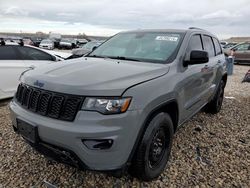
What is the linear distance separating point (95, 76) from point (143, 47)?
134 cm

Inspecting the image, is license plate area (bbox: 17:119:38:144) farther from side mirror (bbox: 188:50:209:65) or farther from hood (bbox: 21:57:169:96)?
side mirror (bbox: 188:50:209:65)

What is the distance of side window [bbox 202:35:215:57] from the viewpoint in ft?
15.2

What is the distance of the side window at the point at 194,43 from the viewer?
12.3 ft

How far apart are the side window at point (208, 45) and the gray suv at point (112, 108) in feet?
3.96

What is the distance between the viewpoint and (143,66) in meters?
3.04

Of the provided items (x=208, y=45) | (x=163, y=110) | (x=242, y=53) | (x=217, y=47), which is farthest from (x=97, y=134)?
(x=242, y=53)

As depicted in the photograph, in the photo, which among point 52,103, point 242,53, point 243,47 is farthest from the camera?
point 243,47

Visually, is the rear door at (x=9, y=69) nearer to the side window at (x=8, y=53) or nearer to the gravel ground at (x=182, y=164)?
the side window at (x=8, y=53)

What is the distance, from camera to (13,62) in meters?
6.15

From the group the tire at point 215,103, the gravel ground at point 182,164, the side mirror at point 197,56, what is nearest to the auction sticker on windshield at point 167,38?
the side mirror at point 197,56

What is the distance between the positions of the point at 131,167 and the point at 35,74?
1.45 m

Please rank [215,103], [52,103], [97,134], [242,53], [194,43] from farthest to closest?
[242,53]
[215,103]
[194,43]
[52,103]
[97,134]

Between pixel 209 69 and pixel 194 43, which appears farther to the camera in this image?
pixel 209 69

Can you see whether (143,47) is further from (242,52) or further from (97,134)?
(242,52)
